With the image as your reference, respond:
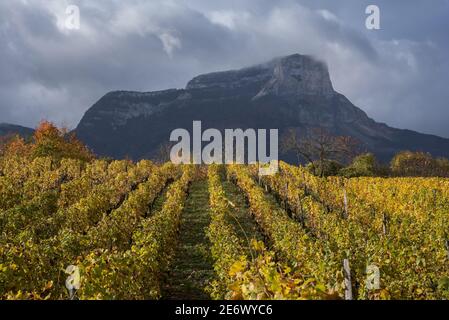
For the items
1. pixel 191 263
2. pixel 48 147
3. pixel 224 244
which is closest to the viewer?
pixel 224 244

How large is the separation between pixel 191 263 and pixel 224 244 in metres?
2.62

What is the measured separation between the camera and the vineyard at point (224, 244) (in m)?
6.85

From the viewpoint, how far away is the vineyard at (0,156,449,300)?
6848 millimetres

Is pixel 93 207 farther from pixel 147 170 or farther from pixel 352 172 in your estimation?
pixel 352 172

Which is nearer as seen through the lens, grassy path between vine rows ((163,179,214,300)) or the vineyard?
the vineyard

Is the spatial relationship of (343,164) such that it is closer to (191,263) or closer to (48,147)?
(48,147)

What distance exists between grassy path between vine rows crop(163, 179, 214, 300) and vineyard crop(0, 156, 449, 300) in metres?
0.04

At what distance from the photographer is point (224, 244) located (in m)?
12.4

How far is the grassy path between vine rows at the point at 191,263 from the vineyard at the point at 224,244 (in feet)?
0.13

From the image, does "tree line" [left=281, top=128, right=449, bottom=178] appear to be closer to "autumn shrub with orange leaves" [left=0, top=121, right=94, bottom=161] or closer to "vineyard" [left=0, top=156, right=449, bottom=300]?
"vineyard" [left=0, top=156, right=449, bottom=300]

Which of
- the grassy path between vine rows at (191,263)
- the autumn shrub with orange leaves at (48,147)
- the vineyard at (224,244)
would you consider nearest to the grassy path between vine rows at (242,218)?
the vineyard at (224,244)

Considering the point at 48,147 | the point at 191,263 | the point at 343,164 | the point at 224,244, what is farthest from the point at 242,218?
the point at 343,164

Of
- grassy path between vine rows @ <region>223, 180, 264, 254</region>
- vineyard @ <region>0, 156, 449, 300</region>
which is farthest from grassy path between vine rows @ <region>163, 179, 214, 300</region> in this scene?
grassy path between vine rows @ <region>223, 180, 264, 254</region>
